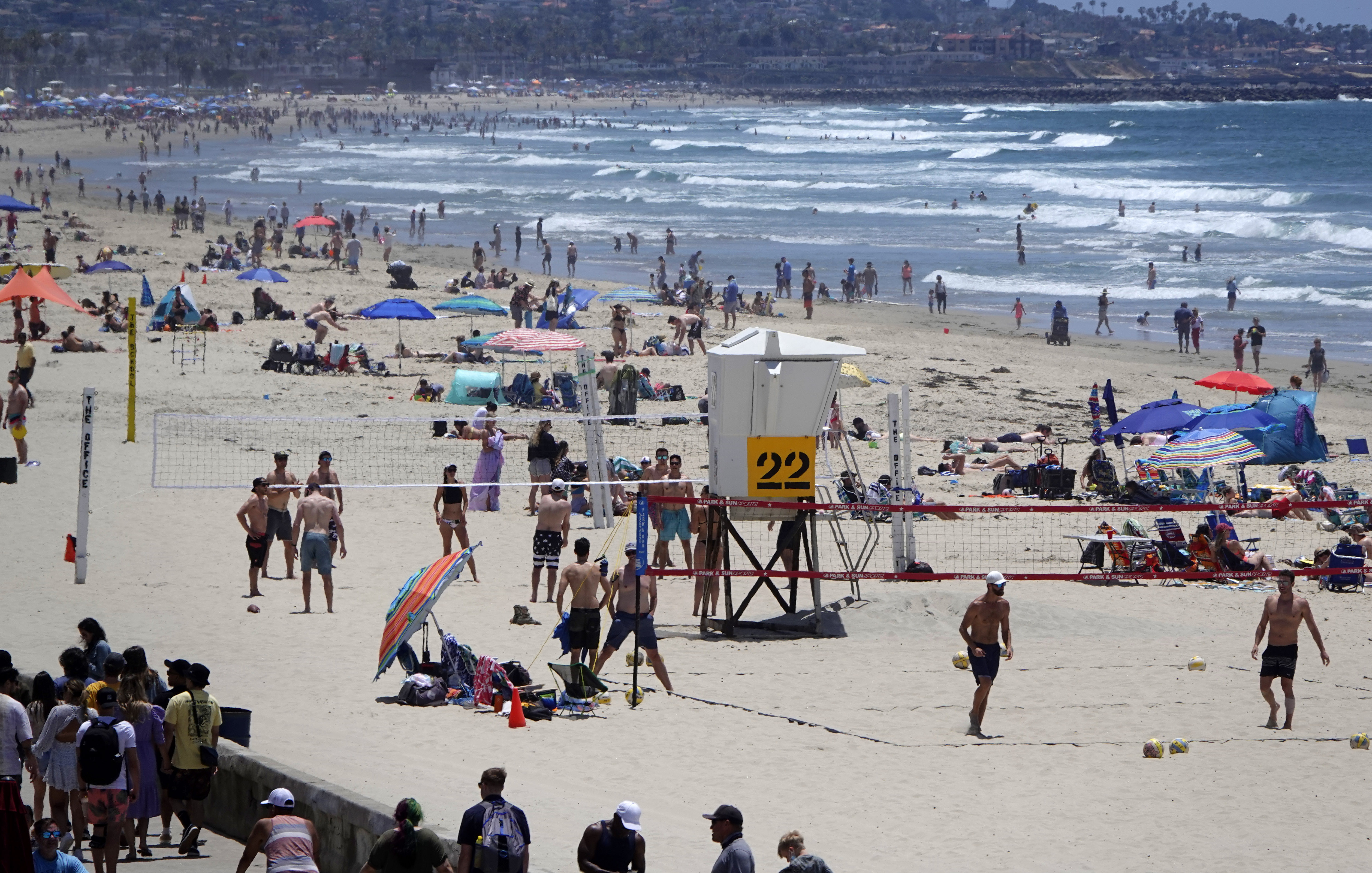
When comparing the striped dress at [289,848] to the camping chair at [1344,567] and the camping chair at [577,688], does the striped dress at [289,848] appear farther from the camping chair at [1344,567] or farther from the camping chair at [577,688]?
the camping chair at [1344,567]

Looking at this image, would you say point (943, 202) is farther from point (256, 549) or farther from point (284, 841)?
point (284, 841)

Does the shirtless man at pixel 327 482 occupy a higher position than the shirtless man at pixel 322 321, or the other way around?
the shirtless man at pixel 322 321

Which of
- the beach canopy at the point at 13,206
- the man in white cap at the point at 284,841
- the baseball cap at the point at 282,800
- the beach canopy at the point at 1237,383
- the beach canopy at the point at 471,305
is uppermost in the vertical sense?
the beach canopy at the point at 13,206

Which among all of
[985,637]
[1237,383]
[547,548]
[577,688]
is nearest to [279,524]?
[547,548]

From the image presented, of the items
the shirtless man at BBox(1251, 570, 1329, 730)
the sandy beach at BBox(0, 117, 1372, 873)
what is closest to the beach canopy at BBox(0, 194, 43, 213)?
the sandy beach at BBox(0, 117, 1372, 873)

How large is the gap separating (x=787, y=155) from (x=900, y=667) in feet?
260

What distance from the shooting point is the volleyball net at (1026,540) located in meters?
11.1

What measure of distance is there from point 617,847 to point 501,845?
1.44 feet

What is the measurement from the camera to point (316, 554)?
11.2 meters

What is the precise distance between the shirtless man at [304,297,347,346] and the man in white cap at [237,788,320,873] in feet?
57.6

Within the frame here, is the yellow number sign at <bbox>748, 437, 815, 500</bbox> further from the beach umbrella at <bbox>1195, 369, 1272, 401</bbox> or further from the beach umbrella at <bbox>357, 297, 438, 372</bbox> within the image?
the beach umbrella at <bbox>357, 297, 438, 372</bbox>

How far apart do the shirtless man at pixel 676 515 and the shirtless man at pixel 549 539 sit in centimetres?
125

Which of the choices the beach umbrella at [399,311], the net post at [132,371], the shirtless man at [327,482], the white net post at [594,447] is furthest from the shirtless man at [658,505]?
the beach umbrella at [399,311]

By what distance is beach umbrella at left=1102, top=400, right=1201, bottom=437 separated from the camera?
1612 centimetres
